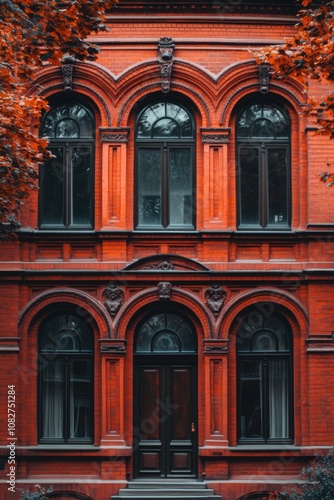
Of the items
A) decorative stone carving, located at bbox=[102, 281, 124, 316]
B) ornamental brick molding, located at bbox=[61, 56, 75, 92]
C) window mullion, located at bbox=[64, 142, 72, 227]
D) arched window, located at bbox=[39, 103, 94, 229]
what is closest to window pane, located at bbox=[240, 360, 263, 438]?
decorative stone carving, located at bbox=[102, 281, 124, 316]

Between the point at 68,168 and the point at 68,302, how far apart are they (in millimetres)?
2813

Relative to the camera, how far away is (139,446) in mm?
20172

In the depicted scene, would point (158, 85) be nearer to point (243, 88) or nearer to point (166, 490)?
point (243, 88)

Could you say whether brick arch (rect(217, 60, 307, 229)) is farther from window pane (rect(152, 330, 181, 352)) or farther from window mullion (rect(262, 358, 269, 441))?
window mullion (rect(262, 358, 269, 441))

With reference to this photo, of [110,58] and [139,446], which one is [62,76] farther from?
[139,446]

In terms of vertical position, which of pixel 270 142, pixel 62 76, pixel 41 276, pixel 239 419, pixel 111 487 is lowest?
pixel 111 487

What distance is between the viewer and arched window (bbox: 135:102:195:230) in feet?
68.1

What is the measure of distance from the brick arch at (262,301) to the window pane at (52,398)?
11.3ft

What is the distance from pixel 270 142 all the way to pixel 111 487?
7729 mm

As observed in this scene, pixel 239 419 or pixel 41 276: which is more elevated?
pixel 41 276

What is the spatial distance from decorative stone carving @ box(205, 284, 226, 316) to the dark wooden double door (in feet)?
3.87

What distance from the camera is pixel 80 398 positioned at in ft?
66.7

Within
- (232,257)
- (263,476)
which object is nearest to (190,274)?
(232,257)

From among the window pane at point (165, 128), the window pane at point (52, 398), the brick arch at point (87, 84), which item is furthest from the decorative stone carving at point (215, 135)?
the window pane at point (52, 398)
